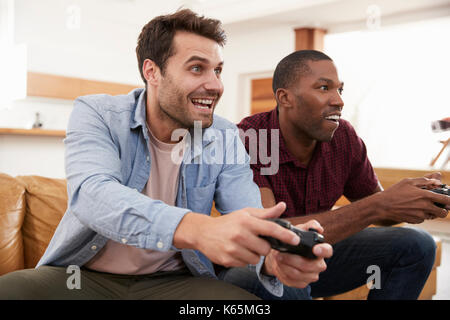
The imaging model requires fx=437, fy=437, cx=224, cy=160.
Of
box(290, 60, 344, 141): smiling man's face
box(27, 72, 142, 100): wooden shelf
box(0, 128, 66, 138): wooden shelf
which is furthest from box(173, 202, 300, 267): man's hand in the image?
box(27, 72, 142, 100): wooden shelf

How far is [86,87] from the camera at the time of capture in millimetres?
6102

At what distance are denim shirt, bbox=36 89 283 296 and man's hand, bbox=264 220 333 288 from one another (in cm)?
14

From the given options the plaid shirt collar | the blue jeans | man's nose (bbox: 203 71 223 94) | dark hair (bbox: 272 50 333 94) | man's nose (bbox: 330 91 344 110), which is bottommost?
the blue jeans

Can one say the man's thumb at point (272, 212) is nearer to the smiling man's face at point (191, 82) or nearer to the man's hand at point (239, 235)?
the man's hand at point (239, 235)

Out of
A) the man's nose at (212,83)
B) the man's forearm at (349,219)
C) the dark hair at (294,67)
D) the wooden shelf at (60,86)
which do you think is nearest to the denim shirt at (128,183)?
the man's nose at (212,83)

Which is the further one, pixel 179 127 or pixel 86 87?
pixel 86 87

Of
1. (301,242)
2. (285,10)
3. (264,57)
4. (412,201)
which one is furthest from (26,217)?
(264,57)

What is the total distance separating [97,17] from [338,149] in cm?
568

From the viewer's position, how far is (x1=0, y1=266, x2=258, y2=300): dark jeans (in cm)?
108

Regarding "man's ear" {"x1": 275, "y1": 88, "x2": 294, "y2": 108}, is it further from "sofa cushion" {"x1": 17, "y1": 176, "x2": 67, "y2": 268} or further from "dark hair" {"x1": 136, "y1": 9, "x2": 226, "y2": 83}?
"sofa cushion" {"x1": 17, "y1": 176, "x2": 67, "y2": 268}

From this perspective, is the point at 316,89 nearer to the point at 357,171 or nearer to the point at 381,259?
the point at 357,171

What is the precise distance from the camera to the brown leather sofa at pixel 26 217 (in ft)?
5.31

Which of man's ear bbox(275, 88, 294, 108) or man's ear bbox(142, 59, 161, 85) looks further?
man's ear bbox(275, 88, 294, 108)
